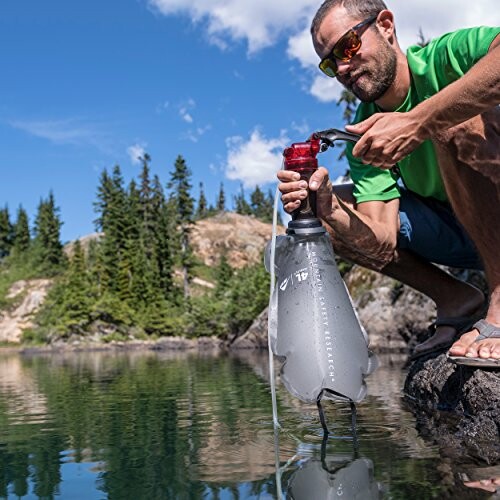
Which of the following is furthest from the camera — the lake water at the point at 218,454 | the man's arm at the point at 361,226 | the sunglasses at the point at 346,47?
the man's arm at the point at 361,226

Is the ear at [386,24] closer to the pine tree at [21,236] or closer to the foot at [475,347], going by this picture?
the foot at [475,347]

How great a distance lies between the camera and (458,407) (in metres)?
2.04

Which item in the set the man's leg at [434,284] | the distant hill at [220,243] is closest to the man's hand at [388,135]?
the man's leg at [434,284]

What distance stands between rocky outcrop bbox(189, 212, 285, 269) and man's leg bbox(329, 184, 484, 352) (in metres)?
58.6

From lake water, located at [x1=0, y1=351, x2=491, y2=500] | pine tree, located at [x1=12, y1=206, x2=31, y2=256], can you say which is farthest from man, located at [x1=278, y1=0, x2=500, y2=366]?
pine tree, located at [x1=12, y1=206, x2=31, y2=256]

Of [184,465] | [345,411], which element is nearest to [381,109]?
[345,411]

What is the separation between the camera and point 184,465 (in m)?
1.38

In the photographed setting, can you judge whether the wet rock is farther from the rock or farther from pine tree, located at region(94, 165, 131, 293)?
pine tree, located at region(94, 165, 131, 293)

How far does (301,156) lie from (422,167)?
1.07m

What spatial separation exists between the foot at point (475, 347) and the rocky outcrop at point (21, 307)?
40660 mm

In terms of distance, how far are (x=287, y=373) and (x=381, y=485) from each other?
0.52 metres

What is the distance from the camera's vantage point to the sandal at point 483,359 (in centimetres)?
183

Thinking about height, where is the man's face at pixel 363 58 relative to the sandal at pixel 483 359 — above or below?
above

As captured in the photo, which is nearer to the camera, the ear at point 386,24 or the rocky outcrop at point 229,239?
the ear at point 386,24
